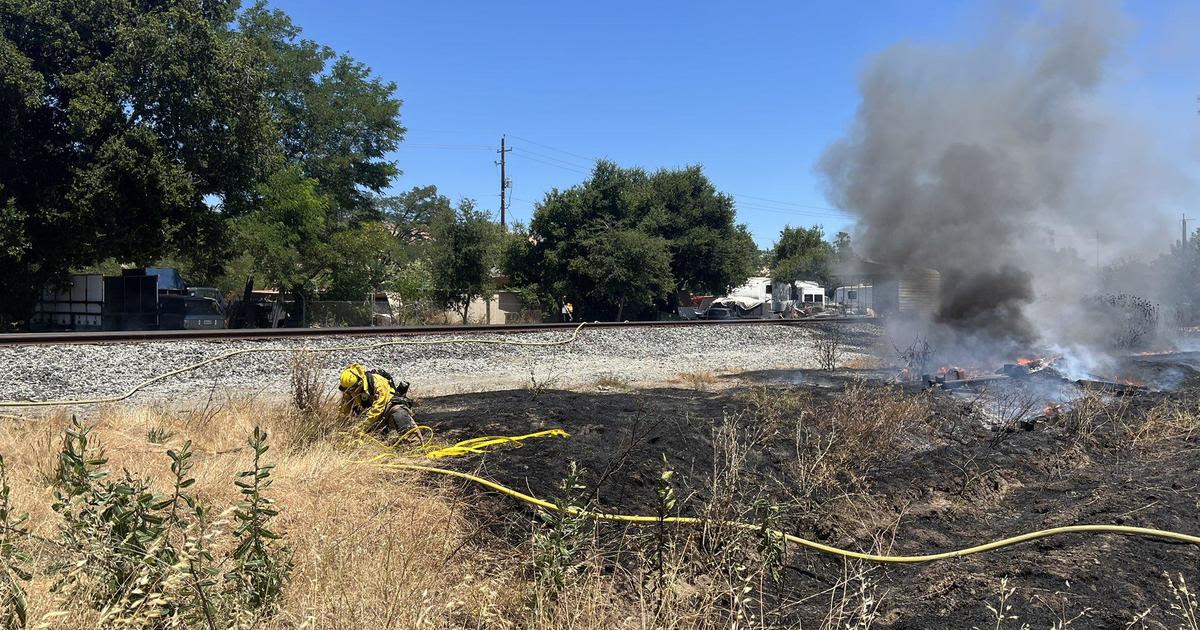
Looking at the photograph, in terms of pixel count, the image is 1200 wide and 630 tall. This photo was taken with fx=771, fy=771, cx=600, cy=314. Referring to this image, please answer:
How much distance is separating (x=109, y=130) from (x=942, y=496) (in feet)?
72.5

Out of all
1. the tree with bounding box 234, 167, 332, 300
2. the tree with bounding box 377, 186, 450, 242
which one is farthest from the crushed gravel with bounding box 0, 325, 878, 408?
the tree with bounding box 377, 186, 450, 242

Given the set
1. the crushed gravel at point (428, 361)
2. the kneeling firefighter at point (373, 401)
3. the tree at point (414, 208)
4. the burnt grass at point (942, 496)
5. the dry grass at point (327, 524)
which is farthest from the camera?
the tree at point (414, 208)

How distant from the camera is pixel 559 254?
35812 mm

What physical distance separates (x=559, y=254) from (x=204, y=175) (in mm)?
16629

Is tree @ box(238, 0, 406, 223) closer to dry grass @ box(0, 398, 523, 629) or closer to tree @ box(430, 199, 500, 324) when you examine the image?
tree @ box(430, 199, 500, 324)

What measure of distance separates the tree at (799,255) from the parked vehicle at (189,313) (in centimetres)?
3705

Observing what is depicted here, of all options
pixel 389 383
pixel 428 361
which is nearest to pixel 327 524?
pixel 389 383

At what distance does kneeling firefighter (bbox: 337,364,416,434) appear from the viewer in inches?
295

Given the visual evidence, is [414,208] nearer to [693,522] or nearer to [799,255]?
[799,255]

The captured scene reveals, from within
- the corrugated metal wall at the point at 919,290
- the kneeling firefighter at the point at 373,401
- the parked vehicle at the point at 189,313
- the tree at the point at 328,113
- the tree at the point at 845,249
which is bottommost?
the kneeling firefighter at the point at 373,401

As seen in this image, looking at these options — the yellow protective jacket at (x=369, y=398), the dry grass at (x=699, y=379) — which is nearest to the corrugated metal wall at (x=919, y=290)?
the dry grass at (x=699, y=379)

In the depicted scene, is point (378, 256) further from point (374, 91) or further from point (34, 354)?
point (34, 354)

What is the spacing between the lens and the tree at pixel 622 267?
112 ft

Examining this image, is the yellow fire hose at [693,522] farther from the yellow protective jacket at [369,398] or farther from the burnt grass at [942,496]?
the yellow protective jacket at [369,398]
